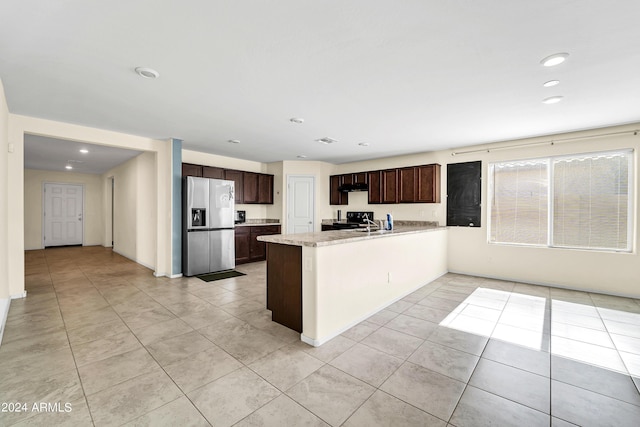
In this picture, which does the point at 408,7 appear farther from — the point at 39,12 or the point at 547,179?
the point at 547,179

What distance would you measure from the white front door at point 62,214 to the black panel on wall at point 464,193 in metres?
11.1

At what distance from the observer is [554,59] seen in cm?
221

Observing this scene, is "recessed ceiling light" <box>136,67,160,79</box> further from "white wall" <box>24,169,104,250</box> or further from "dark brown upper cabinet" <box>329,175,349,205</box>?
"white wall" <box>24,169,104,250</box>

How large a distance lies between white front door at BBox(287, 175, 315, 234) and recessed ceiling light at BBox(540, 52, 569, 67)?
5.18 metres

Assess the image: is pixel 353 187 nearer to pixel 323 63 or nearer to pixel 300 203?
pixel 300 203

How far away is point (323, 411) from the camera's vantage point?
1706 millimetres

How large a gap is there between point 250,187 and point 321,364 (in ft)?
16.6

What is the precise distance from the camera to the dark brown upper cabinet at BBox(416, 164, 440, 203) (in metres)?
5.46

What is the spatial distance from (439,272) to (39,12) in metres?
5.82

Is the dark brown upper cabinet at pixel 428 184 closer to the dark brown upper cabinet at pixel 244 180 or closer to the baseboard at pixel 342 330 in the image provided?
the baseboard at pixel 342 330

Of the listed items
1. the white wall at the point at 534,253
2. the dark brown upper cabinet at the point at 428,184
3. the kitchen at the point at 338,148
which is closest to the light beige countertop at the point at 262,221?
the kitchen at the point at 338,148

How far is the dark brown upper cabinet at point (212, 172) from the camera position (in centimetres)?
569

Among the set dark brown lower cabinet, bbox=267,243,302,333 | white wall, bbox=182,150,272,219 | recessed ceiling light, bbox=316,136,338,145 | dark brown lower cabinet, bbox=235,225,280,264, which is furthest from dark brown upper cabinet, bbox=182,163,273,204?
dark brown lower cabinet, bbox=267,243,302,333

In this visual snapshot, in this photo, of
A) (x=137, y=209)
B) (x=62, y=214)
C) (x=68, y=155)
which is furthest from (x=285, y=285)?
(x=62, y=214)
